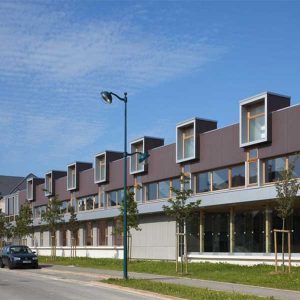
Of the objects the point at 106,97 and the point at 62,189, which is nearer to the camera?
the point at 106,97

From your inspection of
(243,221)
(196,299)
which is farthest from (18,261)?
(196,299)

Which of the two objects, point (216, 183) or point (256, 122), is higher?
point (256, 122)

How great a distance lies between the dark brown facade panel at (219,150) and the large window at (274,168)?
1.67 metres

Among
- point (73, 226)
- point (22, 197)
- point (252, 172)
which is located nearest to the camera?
point (252, 172)

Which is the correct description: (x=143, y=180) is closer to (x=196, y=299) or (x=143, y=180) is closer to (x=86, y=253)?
(x=86, y=253)

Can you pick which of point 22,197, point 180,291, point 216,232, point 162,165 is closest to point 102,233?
point 162,165

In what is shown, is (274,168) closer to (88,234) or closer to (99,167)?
(99,167)

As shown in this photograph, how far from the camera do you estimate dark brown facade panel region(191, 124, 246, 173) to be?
103 feet

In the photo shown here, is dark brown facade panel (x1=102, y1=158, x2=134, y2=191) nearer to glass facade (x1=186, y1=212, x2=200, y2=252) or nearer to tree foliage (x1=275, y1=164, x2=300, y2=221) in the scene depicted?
glass facade (x1=186, y1=212, x2=200, y2=252)

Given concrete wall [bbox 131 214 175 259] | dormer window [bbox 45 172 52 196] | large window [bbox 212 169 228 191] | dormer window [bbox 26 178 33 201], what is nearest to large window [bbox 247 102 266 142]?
large window [bbox 212 169 228 191]

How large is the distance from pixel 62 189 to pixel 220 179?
88.7ft

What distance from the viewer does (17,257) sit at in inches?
1366

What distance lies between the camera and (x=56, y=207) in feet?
148

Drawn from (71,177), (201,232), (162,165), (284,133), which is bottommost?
(201,232)
